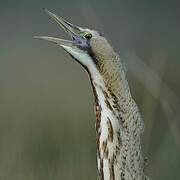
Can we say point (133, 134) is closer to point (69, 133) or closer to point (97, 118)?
point (97, 118)

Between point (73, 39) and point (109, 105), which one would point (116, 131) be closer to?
point (109, 105)

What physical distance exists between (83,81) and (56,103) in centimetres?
75

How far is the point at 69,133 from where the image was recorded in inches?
202

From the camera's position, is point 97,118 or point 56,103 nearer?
point 97,118

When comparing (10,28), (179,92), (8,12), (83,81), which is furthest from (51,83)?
(8,12)

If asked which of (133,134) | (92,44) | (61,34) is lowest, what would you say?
(133,134)

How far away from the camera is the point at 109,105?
10.3 ft

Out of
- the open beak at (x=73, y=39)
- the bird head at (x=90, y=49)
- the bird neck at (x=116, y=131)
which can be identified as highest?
the open beak at (x=73, y=39)

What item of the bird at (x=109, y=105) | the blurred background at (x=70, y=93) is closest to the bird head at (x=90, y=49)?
Result: the bird at (x=109, y=105)

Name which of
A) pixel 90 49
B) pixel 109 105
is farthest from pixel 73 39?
pixel 109 105

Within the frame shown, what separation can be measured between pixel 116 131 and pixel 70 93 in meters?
2.68

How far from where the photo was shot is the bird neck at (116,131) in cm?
313

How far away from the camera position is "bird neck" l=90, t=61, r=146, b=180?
3135 mm

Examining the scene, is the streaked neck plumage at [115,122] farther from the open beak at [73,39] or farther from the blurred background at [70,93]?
the blurred background at [70,93]
